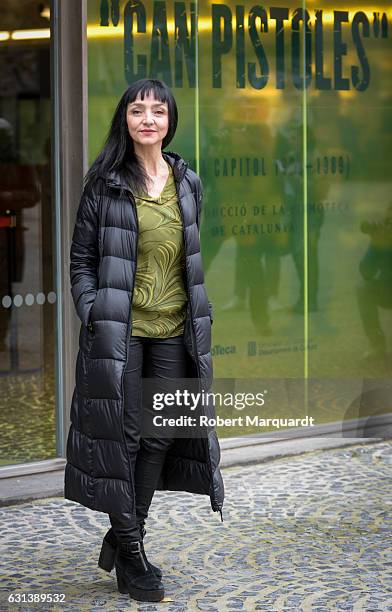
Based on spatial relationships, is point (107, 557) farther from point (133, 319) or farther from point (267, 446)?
point (267, 446)

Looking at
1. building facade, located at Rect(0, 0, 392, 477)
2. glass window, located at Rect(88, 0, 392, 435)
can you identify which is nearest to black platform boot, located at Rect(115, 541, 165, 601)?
building facade, located at Rect(0, 0, 392, 477)

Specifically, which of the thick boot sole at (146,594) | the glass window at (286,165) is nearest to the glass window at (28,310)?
the glass window at (286,165)

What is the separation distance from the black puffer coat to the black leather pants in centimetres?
6

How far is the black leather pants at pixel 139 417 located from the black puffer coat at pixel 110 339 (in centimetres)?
6

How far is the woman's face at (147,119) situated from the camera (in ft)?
17.0

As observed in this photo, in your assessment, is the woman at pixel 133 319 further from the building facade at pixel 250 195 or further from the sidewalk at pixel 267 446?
the building facade at pixel 250 195

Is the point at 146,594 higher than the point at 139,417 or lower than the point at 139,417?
lower

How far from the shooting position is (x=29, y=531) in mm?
6211

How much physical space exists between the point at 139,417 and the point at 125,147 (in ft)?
3.43

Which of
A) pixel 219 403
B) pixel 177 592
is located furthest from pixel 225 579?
pixel 219 403

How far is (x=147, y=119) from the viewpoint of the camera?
203 inches

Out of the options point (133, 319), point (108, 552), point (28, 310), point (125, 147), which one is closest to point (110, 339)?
point (133, 319)

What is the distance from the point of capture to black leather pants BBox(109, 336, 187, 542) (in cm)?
514

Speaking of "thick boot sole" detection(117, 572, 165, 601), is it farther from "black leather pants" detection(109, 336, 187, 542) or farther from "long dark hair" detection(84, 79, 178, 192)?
"long dark hair" detection(84, 79, 178, 192)
